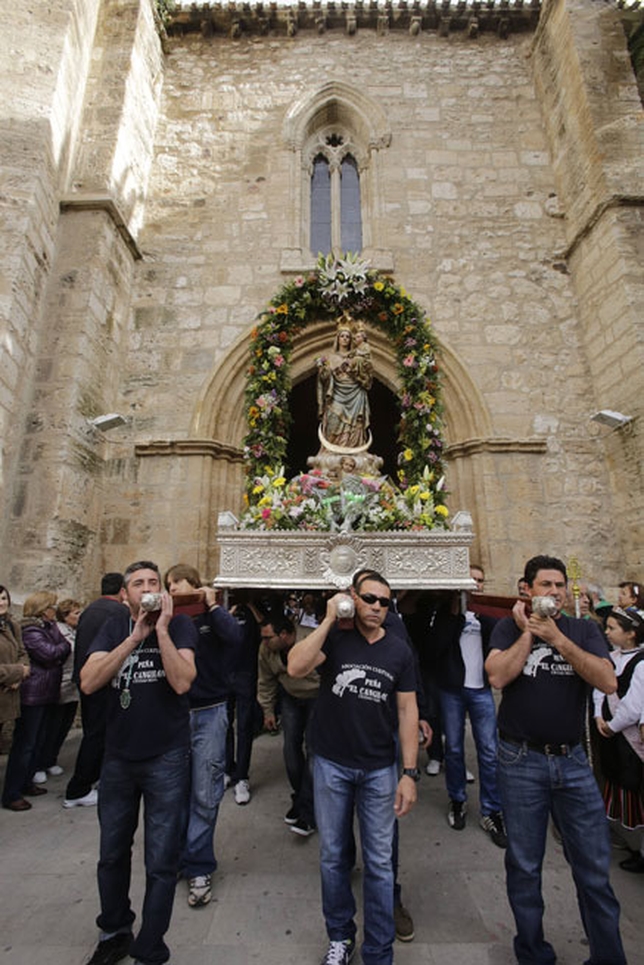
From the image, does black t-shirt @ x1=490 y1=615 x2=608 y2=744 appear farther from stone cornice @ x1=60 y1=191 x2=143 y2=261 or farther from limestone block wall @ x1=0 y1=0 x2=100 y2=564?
stone cornice @ x1=60 y1=191 x2=143 y2=261

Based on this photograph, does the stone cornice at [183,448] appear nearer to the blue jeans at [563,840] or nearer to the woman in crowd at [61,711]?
the woman in crowd at [61,711]

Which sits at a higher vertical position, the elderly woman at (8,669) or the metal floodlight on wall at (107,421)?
the metal floodlight on wall at (107,421)

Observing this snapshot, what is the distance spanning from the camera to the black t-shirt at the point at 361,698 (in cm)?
235

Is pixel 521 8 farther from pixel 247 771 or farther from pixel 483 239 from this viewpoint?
pixel 247 771

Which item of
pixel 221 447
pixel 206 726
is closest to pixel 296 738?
pixel 206 726

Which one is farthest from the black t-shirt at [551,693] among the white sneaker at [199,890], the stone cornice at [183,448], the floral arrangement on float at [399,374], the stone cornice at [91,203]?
the stone cornice at [91,203]

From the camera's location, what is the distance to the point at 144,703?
2402 millimetres

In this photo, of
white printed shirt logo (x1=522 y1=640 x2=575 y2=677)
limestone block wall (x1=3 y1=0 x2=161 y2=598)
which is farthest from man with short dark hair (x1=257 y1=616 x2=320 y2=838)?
limestone block wall (x1=3 y1=0 x2=161 y2=598)

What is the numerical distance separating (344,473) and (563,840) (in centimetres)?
348

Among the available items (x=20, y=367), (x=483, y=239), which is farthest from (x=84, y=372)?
(x=483, y=239)

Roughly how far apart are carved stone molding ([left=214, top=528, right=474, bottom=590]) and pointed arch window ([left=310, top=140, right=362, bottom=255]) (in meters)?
6.81

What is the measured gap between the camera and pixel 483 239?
8.80 meters

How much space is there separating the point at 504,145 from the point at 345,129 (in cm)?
302

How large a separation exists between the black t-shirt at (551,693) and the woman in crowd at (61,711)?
3845mm
